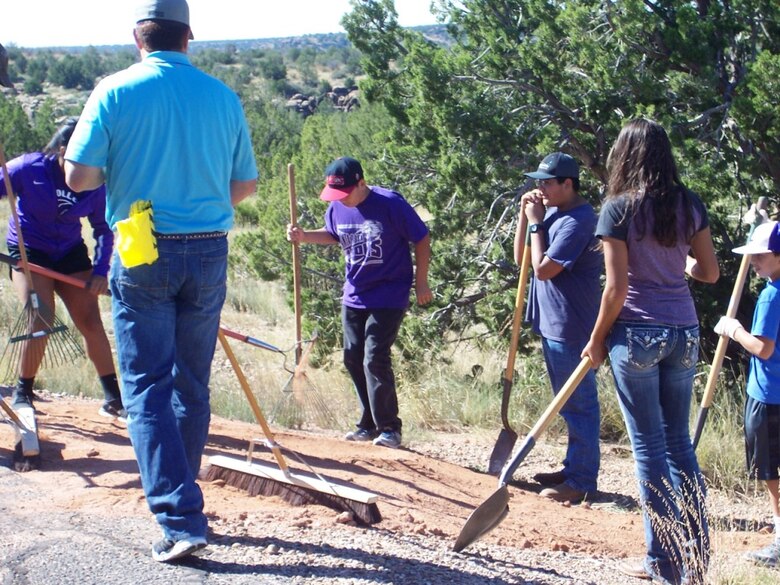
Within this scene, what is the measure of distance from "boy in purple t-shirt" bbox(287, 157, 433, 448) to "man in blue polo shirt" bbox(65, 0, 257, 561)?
7.65 ft

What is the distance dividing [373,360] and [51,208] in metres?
2.13

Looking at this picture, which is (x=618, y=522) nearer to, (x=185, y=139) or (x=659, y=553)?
(x=659, y=553)

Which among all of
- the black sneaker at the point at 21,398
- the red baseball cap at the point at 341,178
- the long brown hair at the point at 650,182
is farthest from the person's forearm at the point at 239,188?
the black sneaker at the point at 21,398

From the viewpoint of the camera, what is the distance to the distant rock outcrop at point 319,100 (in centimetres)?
4175

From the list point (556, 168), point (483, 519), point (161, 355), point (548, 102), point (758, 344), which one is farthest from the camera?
point (548, 102)

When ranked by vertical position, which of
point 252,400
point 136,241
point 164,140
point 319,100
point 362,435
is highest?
point 319,100

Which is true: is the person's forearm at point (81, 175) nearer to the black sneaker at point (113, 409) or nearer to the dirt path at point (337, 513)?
the dirt path at point (337, 513)

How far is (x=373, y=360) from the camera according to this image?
6309 mm

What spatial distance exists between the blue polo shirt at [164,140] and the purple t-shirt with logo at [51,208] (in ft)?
7.11

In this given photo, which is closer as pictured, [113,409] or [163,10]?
[163,10]

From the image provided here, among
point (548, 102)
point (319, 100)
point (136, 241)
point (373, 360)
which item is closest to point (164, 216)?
point (136, 241)

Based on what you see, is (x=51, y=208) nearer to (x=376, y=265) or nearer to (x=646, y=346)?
(x=376, y=265)

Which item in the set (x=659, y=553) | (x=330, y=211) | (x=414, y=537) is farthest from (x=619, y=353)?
(x=330, y=211)

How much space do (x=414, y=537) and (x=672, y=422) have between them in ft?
3.99
